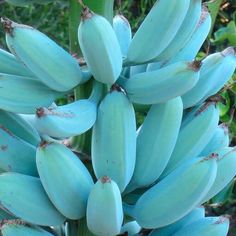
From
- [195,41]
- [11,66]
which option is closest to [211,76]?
[195,41]

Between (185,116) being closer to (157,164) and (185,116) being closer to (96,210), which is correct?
(157,164)

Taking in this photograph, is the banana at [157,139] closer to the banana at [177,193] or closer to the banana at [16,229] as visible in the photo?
the banana at [177,193]

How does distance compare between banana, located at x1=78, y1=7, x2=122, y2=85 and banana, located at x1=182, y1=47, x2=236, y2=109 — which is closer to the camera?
banana, located at x1=78, y1=7, x2=122, y2=85

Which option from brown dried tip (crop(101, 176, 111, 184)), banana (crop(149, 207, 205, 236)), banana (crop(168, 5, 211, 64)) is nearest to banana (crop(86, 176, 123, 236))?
brown dried tip (crop(101, 176, 111, 184))

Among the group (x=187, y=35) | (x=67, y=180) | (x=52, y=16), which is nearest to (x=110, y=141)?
(x=67, y=180)

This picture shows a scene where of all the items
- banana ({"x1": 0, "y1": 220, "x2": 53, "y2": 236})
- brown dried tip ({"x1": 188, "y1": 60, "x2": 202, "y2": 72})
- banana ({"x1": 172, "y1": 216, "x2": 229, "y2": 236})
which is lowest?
banana ({"x1": 172, "y1": 216, "x2": 229, "y2": 236})

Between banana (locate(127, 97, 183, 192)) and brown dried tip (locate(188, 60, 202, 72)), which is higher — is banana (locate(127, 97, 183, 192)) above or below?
below

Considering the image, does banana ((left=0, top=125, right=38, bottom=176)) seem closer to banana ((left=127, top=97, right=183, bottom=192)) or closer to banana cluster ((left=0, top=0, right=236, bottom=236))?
banana cluster ((left=0, top=0, right=236, bottom=236))
